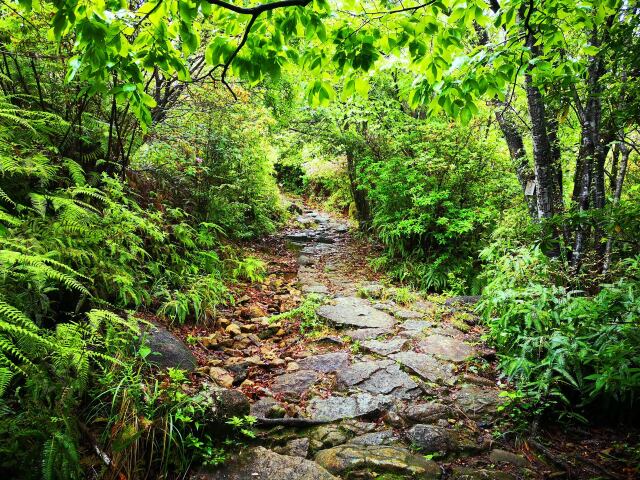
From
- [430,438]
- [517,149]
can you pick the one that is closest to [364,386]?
[430,438]

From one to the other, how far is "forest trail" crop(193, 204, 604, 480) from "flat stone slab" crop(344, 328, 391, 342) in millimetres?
15

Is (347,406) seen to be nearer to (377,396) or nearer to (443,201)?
(377,396)

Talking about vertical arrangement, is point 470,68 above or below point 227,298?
above

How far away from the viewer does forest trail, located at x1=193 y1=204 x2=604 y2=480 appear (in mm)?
2889

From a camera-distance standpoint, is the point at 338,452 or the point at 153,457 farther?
the point at 338,452

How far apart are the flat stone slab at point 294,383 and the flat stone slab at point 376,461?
101cm

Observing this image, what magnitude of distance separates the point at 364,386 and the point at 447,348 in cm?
150

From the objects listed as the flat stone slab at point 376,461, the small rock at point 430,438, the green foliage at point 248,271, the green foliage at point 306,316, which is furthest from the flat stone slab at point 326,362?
the green foliage at point 248,271

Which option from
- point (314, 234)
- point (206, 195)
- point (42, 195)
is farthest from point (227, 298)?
point (314, 234)

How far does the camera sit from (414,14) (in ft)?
8.80

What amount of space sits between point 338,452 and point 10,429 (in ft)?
7.22

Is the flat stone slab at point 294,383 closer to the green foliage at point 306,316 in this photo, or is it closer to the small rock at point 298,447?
the small rock at point 298,447

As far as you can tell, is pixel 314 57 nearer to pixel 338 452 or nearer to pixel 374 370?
pixel 338 452

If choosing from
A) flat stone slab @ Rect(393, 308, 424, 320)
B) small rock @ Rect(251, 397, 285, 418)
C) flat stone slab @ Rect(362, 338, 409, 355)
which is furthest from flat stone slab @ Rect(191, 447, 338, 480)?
flat stone slab @ Rect(393, 308, 424, 320)
